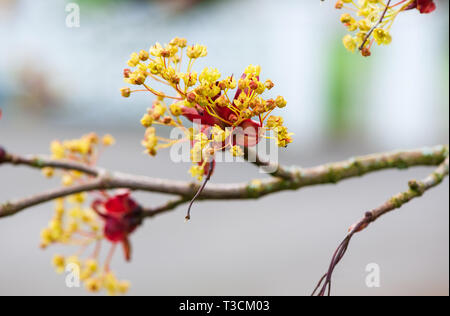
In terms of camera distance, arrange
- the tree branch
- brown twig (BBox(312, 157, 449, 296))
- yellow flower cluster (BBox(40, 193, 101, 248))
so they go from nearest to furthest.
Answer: brown twig (BBox(312, 157, 449, 296)) → the tree branch → yellow flower cluster (BBox(40, 193, 101, 248))

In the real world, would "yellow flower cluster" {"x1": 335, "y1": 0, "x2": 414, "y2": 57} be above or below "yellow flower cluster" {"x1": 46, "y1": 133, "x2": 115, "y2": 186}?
above

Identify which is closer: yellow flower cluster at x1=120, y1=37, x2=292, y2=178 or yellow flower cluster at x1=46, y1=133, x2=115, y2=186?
yellow flower cluster at x1=120, y1=37, x2=292, y2=178

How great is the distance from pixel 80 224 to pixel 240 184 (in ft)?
0.64

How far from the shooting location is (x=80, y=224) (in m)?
0.59

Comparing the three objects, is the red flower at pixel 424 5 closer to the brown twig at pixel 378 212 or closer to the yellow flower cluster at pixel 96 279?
the brown twig at pixel 378 212

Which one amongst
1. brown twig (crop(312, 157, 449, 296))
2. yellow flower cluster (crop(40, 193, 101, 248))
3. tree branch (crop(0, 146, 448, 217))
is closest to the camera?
brown twig (crop(312, 157, 449, 296))

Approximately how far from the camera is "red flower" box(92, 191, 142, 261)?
55 cm

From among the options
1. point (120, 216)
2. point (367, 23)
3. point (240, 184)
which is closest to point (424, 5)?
point (367, 23)

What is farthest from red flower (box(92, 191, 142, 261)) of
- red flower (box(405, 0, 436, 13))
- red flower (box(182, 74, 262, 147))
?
red flower (box(405, 0, 436, 13))

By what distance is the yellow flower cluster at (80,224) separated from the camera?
552 mm

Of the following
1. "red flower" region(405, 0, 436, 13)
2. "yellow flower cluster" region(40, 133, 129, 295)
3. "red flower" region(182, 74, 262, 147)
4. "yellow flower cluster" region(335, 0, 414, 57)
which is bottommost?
"yellow flower cluster" region(40, 133, 129, 295)

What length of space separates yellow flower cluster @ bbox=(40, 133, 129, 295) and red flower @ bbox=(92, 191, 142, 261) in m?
0.02

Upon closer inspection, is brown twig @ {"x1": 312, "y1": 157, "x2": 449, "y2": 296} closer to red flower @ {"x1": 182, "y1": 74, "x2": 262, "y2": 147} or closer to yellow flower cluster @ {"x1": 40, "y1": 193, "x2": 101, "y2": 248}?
red flower @ {"x1": 182, "y1": 74, "x2": 262, "y2": 147}

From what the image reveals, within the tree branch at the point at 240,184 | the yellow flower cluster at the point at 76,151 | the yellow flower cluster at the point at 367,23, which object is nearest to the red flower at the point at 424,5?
the yellow flower cluster at the point at 367,23
